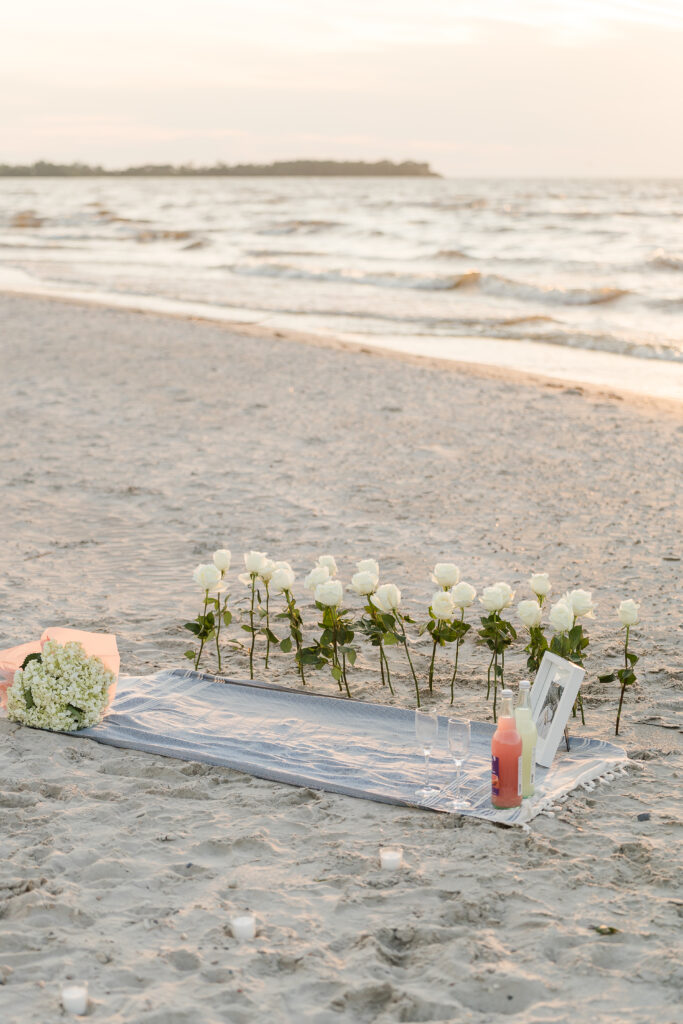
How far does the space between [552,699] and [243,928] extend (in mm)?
1396

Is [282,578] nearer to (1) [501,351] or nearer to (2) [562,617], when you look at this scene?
(2) [562,617]

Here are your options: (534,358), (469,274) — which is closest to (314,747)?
(534,358)

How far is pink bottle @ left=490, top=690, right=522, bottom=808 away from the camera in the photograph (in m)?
3.21

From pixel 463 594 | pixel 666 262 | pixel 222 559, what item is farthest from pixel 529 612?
pixel 666 262

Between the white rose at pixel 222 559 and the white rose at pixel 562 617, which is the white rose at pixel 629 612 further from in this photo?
the white rose at pixel 222 559

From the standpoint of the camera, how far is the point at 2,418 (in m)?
8.72

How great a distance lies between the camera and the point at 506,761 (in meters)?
3.22

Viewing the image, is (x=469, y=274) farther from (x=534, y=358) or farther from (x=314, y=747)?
(x=314, y=747)

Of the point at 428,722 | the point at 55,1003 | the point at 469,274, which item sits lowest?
the point at 55,1003

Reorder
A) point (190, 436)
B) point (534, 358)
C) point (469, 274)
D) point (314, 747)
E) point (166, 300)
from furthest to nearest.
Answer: point (469, 274) → point (166, 300) → point (534, 358) → point (190, 436) → point (314, 747)

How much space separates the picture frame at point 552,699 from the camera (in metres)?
3.54

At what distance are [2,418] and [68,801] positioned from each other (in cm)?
592

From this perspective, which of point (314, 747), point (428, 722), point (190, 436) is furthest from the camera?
point (190, 436)

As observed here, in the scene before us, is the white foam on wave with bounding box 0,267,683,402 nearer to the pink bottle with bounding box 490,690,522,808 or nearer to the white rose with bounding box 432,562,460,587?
the white rose with bounding box 432,562,460,587
